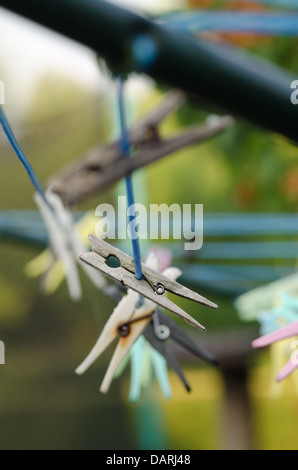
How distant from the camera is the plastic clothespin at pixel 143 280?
45 centimetres

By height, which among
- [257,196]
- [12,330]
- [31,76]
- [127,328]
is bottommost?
[127,328]

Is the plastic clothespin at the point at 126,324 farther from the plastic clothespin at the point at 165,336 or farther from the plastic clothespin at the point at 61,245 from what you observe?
the plastic clothespin at the point at 61,245

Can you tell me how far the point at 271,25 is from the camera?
0.69 m

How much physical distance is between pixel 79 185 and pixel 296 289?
27 centimetres

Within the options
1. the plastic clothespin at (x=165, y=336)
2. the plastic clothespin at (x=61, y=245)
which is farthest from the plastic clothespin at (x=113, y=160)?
the plastic clothespin at (x=165, y=336)

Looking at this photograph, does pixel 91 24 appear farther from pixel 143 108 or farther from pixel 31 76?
pixel 31 76

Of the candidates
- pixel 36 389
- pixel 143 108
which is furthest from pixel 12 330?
pixel 143 108

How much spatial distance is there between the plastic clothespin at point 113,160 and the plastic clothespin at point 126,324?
0.95 ft

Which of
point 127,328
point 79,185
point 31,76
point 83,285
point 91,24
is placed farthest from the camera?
point 31,76

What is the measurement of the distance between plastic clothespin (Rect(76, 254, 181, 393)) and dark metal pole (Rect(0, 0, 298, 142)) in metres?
0.13

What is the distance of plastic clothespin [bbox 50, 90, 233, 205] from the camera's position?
82cm

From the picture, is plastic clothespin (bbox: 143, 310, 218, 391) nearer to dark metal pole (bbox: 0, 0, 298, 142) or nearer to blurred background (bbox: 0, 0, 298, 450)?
dark metal pole (bbox: 0, 0, 298, 142)

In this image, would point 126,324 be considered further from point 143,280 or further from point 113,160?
point 113,160
